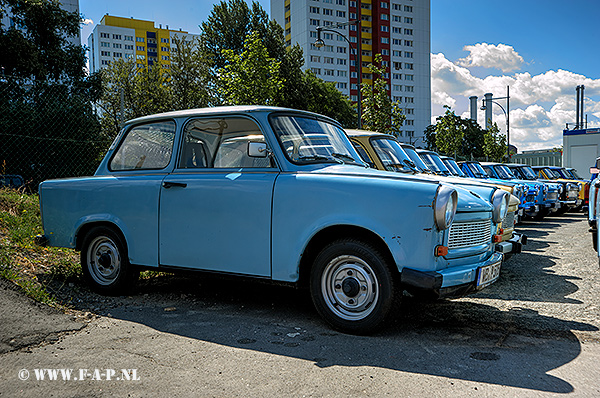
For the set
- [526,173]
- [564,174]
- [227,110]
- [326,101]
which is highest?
[326,101]

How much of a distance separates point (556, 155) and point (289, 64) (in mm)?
42922

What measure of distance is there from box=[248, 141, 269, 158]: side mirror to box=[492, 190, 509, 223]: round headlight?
98.7 inches

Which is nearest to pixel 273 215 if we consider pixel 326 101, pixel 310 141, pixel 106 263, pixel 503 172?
pixel 310 141

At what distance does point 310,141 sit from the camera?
4926mm

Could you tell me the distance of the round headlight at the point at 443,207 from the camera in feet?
12.7

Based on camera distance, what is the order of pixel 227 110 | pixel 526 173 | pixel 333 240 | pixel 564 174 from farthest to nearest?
1. pixel 564 174
2. pixel 526 173
3. pixel 227 110
4. pixel 333 240

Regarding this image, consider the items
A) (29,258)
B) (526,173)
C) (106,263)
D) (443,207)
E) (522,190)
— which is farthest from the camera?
(526,173)

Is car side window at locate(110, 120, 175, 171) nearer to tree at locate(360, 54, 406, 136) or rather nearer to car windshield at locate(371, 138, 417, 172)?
car windshield at locate(371, 138, 417, 172)

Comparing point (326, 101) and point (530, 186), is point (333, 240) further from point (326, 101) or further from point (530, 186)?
point (326, 101)

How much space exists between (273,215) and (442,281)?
1529mm

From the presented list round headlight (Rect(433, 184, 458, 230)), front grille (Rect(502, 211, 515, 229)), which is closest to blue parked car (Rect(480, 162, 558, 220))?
front grille (Rect(502, 211, 515, 229))

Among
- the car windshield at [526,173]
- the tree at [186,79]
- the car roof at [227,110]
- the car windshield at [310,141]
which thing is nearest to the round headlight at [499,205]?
the car windshield at [310,141]

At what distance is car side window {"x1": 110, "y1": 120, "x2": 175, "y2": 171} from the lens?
539 cm

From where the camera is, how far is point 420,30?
90312mm
